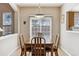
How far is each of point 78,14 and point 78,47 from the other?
238 cm

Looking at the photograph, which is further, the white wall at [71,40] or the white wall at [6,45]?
the white wall at [71,40]

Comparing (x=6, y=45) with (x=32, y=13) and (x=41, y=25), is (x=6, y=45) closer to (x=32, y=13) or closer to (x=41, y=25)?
(x=32, y=13)

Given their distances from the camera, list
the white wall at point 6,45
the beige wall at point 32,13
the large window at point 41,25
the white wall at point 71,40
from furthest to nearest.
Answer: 1. the large window at point 41,25
2. the beige wall at point 32,13
3. the white wall at point 71,40
4. the white wall at point 6,45

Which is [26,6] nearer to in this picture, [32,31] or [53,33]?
[32,31]

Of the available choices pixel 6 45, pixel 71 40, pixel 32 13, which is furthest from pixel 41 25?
pixel 6 45

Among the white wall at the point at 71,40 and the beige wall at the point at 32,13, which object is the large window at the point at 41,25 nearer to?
the beige wall at the point at 32,13

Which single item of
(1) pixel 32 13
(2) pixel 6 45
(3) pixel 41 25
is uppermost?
(1) pixel 32 13

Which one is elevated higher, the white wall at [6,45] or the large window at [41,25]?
the large window at [41,25]

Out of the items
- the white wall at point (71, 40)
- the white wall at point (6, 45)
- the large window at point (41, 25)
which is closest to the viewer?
the white wall at point (6, 45)

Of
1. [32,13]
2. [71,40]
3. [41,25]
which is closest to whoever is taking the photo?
[71,40]

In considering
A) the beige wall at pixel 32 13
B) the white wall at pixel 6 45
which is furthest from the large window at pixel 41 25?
the white wall at pixel 6 45

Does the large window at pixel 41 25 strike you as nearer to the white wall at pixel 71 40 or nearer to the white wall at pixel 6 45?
the white wall at pixel 71 40

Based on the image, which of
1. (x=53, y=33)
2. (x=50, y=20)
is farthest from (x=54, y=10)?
(x=53, y=33)

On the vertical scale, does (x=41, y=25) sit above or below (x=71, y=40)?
above
